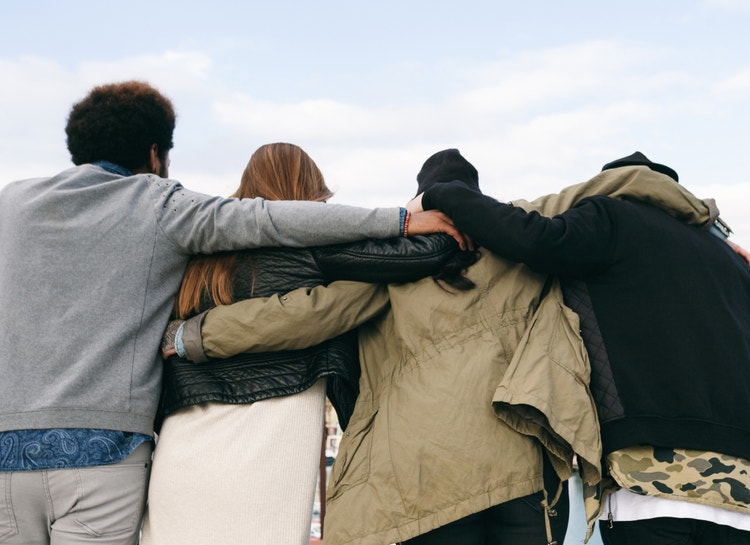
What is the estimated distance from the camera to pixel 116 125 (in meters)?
2.35

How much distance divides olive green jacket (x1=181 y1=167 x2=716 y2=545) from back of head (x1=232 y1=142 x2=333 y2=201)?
44cm

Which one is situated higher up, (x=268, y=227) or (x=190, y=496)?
(x=268, y=227)

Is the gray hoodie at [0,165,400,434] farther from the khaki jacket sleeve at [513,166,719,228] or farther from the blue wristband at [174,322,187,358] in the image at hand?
the khaki jacket sleeve at [513,166,719,228]

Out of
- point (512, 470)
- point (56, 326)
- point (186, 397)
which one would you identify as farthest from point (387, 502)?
point (56, 326)

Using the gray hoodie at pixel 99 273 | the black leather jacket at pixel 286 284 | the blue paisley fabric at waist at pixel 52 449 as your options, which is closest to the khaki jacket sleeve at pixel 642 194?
the black leather jacket at pixel 286 284

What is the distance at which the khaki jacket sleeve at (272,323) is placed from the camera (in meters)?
2.29

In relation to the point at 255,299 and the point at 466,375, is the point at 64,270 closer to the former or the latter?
the point at 255,299

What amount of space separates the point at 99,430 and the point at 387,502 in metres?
0.81

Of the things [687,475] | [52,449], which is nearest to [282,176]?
[52,449]

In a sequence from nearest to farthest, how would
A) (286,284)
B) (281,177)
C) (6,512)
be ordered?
(6,512) → (286,284) → (281,177)

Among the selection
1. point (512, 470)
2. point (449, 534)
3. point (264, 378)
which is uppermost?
point (264, 378)

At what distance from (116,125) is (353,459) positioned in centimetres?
121

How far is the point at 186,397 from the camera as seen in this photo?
7.76 ft

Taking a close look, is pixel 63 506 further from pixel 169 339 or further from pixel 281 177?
pixel 281 177
